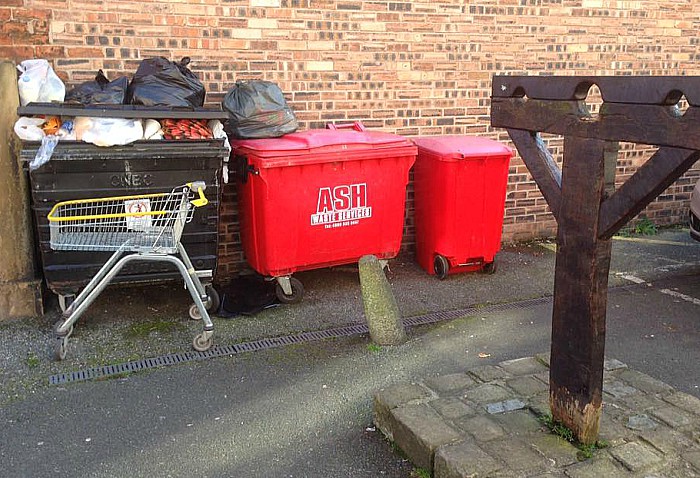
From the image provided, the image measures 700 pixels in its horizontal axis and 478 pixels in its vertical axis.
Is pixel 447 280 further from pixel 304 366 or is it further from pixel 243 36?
pixel 243 36

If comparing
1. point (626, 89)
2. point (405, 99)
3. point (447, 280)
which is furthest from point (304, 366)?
point (405, 99)

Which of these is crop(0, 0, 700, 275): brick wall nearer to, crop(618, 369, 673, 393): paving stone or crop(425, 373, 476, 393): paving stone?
crop(425, 373, 476, 393): paving stone

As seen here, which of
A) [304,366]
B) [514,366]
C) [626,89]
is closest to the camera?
[626,89]

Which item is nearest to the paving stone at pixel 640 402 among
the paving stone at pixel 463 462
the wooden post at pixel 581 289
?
the wooden post at pixel 581 289

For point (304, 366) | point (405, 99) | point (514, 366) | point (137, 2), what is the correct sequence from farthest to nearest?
1. point (405, 99)
2. point (137, 2)
3. point (304, 366)
4. point (514, 366)

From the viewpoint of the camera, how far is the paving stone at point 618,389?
11.5 feet

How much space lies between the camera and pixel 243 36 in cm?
559

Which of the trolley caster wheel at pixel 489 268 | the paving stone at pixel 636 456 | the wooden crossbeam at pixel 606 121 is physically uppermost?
the wooden crossbeam at pixel 606 121

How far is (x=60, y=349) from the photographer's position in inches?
167

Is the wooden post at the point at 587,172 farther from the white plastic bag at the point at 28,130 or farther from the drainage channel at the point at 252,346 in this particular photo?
the white plastic bag at the point at 28,130

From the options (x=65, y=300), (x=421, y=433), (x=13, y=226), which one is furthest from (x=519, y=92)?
(x=13, y=226)

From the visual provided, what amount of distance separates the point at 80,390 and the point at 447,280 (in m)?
3.12

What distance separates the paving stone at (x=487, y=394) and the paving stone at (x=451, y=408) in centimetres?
8

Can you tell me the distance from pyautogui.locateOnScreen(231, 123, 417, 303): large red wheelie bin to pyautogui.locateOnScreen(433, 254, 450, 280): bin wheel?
0.48 meters
